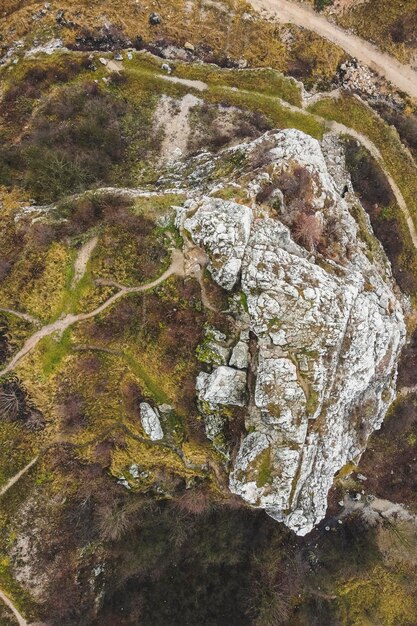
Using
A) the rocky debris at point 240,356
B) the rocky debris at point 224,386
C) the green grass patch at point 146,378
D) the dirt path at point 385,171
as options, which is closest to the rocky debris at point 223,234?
the rocky debris at point 240,356

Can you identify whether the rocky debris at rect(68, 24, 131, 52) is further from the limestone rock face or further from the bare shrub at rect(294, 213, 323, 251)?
the bare shrub at rect(294, 213, 323, 251)

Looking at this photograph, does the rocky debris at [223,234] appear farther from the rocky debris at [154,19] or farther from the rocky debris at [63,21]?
the rocky debris at [63,21]

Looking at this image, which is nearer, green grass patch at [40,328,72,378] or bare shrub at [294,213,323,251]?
green grass patch at [40,328,72,378]

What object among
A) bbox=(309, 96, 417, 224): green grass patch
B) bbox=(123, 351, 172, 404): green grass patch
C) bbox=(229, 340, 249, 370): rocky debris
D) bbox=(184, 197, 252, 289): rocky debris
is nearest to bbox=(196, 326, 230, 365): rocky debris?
bbox=(229, 340, 249, 370): rocky debris

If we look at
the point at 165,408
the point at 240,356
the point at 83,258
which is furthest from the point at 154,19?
the point at 165,408

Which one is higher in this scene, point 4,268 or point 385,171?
point 385,171

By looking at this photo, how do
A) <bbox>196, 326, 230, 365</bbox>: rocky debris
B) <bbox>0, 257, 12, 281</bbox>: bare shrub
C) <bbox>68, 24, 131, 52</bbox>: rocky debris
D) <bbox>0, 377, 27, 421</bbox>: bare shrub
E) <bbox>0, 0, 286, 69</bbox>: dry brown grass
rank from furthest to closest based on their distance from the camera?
1. <bbox>0, 0, 286, 69</bbox>: dry brown grass
2. <bbox>68, 24, 131, 52</bbox>: rocky debris
3. <bbox>0, 377, 27, 421</bbox>: bare shrub
4. <bbox>0, 257, 12, 281</bbox>: bare shrub
5. <bbox>196, 326, 230, 365</bbox>: rocky debris

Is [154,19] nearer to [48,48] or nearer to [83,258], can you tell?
[48,48]
